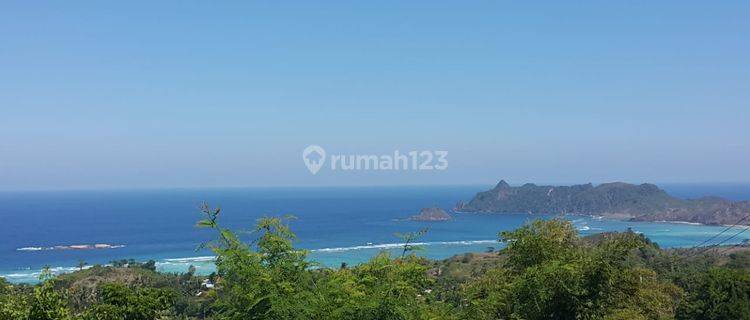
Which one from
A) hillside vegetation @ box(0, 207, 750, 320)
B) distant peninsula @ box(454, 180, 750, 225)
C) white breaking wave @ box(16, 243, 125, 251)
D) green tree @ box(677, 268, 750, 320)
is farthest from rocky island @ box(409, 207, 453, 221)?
hillside vegetation @ box(0, 207, 750, 320)

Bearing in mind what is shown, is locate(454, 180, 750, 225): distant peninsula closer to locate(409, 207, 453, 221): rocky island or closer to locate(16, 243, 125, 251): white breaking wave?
locate(409, 207, 453, 221): rocky island

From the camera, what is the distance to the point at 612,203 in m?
156

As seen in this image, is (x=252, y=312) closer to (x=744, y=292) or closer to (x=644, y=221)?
(x=744, y=292)

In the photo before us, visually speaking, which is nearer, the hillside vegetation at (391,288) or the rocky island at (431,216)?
the hillside vegetation at (391,288)

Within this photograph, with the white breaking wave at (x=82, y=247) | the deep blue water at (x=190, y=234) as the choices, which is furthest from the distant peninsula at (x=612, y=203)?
the white breaking wave at (x=82, y=247)

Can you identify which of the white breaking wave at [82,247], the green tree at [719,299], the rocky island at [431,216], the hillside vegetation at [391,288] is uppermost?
the hillside vegetation at [391,288]

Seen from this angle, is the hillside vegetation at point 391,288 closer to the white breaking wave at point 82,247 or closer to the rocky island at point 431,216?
the white breaking wave at point 82,247

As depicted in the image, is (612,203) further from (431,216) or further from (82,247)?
(82,247)

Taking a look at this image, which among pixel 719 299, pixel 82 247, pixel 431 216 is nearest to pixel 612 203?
pixel 431 216

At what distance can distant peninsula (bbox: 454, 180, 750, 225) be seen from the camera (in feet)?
430

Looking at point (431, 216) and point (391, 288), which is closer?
point (391, 288)

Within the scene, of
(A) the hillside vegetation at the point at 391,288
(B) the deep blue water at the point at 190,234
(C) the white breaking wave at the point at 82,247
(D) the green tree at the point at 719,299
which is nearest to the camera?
(A) the hillside vegetation at the point at 391,288

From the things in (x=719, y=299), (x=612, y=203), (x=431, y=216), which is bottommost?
(x=431, y=216)

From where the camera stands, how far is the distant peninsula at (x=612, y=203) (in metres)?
131
